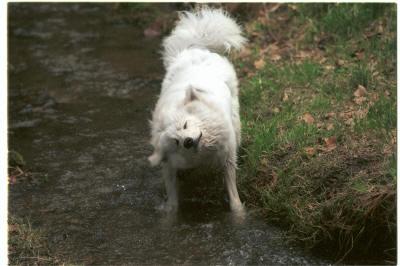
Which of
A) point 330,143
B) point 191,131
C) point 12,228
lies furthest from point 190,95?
point 12,228

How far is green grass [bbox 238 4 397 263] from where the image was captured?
5000 millimetres

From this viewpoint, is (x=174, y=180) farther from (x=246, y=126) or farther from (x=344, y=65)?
(x=344, y=65)

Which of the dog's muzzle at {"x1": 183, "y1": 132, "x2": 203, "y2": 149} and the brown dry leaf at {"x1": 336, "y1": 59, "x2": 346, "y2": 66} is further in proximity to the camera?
the brown dry leaf at {"x1": 336, "y1": 59, "x2": 346, "y2": 66}

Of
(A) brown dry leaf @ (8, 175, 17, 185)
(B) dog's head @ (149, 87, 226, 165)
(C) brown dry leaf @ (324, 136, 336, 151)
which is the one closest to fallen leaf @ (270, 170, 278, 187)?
(C) brown dry leaf @ (324, 136, 336, 151)

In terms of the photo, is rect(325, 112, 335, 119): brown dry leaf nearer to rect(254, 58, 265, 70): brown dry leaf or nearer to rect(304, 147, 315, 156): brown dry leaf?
rect(304, 147, 315, 156): brown dry leaf

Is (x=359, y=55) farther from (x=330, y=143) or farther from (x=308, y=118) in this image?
(x=330, y=143)

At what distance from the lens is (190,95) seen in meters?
5.34

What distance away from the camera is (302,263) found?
5004mm

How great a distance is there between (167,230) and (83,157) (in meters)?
1.71

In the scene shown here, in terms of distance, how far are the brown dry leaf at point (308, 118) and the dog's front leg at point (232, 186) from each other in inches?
40.6

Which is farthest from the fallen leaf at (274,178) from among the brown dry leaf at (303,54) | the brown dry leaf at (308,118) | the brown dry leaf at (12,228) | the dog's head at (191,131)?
the brown dry leaf at (303,54)

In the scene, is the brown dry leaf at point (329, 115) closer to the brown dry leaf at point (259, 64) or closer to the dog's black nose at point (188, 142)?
the brown dry leaf at point (259, 64)

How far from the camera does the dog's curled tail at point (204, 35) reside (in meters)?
6.98
